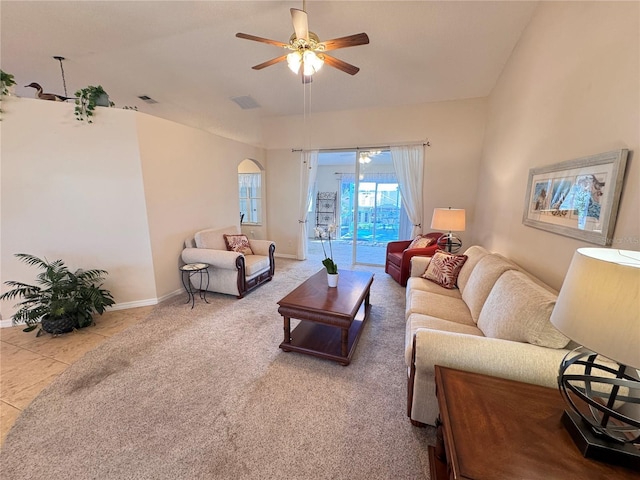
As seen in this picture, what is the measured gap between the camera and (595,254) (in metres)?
0.89

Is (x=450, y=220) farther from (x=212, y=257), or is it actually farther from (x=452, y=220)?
(x=212, y=257)

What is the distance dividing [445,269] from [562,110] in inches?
65.7

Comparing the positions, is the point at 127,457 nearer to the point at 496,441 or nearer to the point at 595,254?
the point at 496,441

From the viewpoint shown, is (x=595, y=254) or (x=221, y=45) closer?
(x=595, y=254)

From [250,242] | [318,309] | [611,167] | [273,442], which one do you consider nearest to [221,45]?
[250,242]

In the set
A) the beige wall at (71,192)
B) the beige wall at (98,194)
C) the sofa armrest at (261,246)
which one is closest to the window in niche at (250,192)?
the sofa armrest at (261,246)

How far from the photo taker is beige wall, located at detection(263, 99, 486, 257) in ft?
14.0

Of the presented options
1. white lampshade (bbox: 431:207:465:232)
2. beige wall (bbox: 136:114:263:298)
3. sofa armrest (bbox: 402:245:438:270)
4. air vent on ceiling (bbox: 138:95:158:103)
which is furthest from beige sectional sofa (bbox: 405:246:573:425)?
air vent on ceiling (bbox: 138:95:158:103)

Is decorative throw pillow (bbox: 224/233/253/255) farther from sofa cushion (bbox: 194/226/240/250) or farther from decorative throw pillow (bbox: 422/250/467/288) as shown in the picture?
decorative throw pillow (bbox: 422/250/467/288)

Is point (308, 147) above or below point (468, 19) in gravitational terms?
below

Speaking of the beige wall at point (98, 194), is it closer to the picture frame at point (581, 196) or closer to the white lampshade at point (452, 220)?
the white lampshade at point (452, 220)

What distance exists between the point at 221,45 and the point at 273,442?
13.6 ft

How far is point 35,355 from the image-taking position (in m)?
2.31

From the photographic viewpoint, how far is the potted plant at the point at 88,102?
8.93 feet
